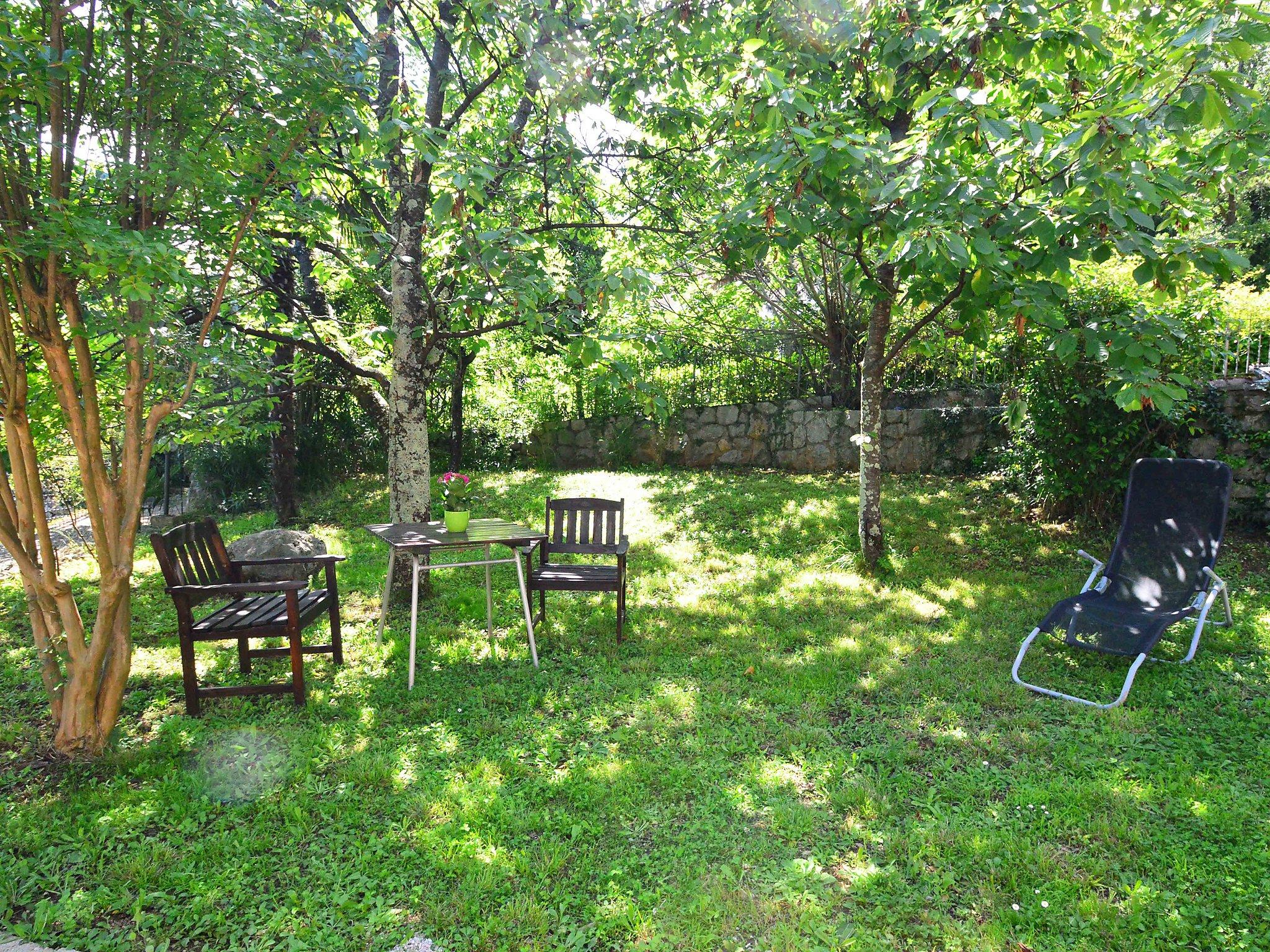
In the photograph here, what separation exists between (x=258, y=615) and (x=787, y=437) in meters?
7.82

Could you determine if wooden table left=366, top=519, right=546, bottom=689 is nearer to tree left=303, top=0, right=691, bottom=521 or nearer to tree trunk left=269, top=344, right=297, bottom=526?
tree left=303, top=0, right=691, bottom=521

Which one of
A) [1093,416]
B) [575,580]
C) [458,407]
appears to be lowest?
[575,580]

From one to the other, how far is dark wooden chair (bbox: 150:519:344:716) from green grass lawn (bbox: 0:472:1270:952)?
0.17 metres

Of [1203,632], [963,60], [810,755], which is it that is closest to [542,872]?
[810,755]

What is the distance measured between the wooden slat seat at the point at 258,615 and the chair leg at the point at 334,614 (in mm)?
46

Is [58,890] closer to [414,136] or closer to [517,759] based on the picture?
[517,759]

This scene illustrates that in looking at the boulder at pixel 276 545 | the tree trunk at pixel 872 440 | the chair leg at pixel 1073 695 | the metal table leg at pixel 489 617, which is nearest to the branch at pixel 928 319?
the tree trunk at pixel 872 440

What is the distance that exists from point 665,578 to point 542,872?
3.71 m

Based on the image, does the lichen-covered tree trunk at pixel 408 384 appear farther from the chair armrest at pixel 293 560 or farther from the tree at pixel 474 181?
the chair armrest at pixel 293 560

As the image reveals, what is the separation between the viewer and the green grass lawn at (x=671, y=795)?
7.71ft

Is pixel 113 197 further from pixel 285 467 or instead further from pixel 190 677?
pixel 285 467

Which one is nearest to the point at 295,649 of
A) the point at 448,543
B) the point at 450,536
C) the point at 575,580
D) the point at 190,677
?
the point at 190,677

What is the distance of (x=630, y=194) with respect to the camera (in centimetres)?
621

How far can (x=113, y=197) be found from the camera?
3.22m
